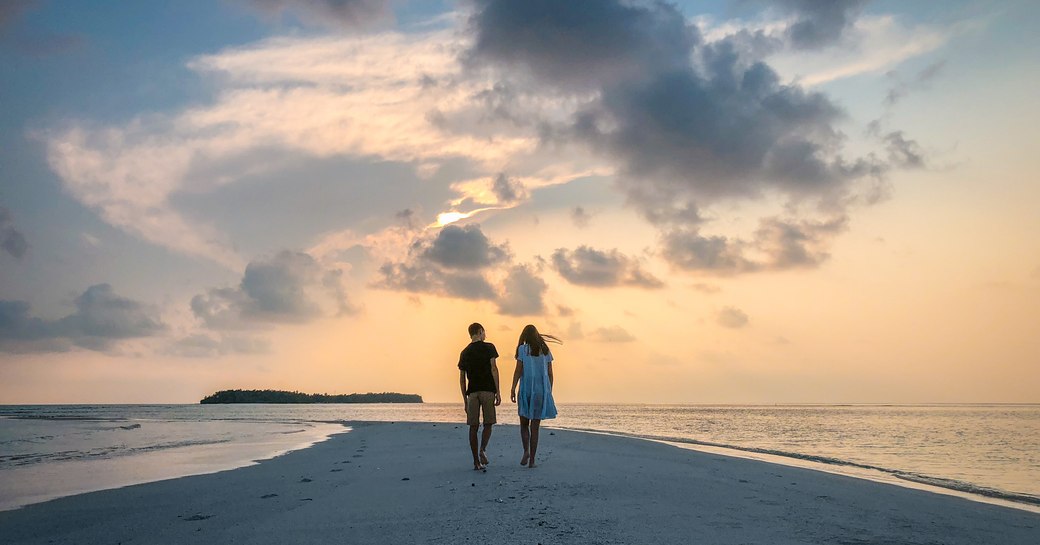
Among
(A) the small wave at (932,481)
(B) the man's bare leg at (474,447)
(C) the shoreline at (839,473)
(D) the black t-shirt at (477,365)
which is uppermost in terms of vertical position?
(D) the black t-shirt at (477,365)

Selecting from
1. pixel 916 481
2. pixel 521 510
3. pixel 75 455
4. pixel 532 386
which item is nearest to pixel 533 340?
pixel 532 386

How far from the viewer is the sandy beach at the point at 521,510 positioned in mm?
6961

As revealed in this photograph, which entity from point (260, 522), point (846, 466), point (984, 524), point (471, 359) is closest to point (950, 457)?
point (846, 466)

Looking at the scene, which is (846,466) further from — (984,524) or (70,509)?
(70,509)

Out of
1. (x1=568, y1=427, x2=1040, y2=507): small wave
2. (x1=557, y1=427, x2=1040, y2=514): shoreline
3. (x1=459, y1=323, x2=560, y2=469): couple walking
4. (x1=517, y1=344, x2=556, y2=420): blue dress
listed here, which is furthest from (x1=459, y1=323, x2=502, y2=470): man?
(x1=568, y1=427, x2=1040, y2=507): small wave

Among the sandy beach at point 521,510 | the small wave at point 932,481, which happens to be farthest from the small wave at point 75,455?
the small wave at point 932,481

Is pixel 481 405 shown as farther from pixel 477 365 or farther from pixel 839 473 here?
pixel 839 473

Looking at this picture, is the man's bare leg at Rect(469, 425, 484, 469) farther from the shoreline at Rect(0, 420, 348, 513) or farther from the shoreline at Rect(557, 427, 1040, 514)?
the shoreline at Rect(557, 427, 1040, 514)

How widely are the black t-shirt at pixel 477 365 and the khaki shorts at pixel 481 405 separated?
0.10 metres

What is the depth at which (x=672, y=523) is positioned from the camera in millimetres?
7273

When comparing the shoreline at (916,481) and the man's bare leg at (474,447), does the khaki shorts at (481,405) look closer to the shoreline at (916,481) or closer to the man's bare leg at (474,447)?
the man's bare leg at (474,447)

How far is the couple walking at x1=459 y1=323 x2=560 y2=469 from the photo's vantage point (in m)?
12.1

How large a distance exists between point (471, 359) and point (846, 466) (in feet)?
37.2

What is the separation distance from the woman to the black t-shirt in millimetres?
570
